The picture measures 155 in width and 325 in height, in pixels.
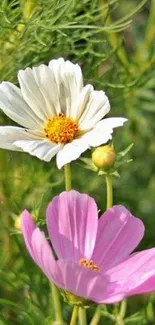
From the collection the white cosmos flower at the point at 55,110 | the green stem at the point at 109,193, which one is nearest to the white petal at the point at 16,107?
the white cosmos flower at the point at 55,110

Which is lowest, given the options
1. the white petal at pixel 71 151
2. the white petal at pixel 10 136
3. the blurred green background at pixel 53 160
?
the blurred green background at pixel 53 160

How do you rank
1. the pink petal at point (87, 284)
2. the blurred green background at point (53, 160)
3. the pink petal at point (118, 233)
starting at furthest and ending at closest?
the blurred green background at point (53, 160) → the pink petal at point (118, 233) → the pink petal at point (87, 284)

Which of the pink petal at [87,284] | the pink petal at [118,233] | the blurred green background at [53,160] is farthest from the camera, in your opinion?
the blurred green background at [53,160]

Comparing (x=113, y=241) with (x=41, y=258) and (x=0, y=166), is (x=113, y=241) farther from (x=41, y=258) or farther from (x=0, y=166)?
(x=0, y=166)

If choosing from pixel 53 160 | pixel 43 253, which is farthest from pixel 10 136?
pixel 53 160

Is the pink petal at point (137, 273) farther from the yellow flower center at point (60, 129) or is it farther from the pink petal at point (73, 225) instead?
the yellow flower center at point (60, 129)

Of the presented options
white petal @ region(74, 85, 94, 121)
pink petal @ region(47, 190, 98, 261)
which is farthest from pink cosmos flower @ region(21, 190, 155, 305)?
white petal @ region(74, 85, 94, 121)

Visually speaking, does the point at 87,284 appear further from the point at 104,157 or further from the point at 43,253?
the point at 104,157
